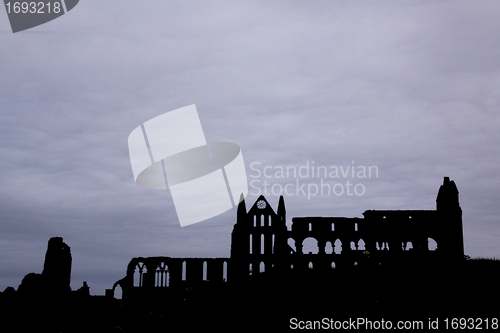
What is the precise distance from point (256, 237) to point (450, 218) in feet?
69.4

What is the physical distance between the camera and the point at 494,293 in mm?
30047

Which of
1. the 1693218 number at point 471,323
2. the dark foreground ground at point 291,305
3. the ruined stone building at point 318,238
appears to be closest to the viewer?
the 1693218 number at point 471,323

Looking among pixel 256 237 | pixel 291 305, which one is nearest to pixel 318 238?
pixel 256 237

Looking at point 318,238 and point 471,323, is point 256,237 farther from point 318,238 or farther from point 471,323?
point 471,323

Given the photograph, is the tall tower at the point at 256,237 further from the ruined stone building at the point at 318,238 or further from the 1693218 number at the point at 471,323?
the 1693218 number at the point at 471,323

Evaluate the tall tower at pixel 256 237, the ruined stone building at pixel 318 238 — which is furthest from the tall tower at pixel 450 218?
the tall tower at pixel 256 237

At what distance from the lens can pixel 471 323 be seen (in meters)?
25.4

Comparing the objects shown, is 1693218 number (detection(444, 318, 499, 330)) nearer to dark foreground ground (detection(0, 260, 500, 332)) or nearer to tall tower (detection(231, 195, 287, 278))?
dark foreground ground (detection(0, 260, 500, 332))

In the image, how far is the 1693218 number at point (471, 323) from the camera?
24906mm

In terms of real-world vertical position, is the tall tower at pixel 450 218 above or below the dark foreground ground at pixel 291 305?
above

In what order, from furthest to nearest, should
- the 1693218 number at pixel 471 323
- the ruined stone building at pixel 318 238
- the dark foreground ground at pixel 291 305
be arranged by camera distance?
the ruined stone building at pixel 318 238, the dark foreground ground at pixel 291 305, the 1693218 number at pixel 471 323

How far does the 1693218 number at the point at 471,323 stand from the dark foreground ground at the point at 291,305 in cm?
9

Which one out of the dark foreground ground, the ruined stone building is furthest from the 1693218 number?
the ruined stone building

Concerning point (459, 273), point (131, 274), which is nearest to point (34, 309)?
point (131, 274)
